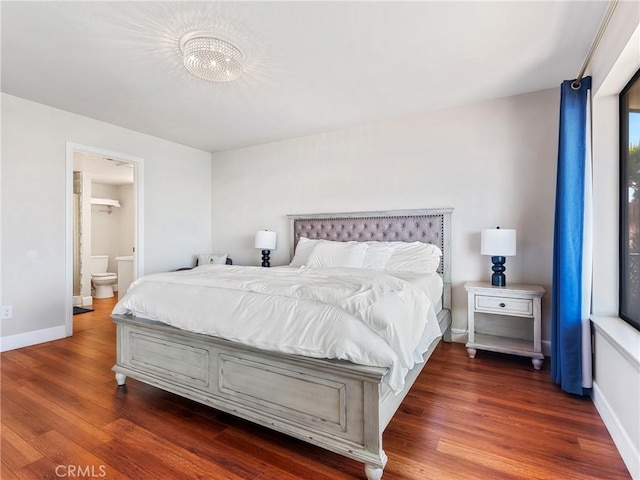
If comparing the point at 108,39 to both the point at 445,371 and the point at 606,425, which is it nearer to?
the point at 445,371

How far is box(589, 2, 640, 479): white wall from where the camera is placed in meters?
1.54

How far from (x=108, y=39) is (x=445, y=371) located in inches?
138

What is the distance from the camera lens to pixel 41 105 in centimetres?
329

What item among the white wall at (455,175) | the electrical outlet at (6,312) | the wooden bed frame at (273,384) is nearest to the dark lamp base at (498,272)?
the white wall at (455,175)

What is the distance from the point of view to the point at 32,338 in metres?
3.26

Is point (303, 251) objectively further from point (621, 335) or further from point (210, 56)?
point (621, 335)

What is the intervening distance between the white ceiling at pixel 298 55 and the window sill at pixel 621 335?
1.89m

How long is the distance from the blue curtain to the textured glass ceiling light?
2.41 metres

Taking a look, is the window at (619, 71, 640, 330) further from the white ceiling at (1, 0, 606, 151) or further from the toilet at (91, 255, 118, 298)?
the toilet at (91, 255, 118, 298)

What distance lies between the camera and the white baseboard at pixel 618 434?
143cm

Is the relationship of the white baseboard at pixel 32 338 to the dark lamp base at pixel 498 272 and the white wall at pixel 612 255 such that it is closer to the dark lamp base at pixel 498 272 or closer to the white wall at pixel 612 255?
the dark lamp base at pixel 498 272

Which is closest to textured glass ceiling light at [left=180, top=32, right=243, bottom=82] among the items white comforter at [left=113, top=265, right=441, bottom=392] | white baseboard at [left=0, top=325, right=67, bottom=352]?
white comforter at [left=113, top=265, right=441, bottom=392]

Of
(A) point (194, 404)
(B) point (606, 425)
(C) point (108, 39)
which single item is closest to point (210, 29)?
(C) point (108, 39)

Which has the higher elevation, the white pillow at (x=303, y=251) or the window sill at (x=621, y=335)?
the white pillow at (x=303, y=251)
